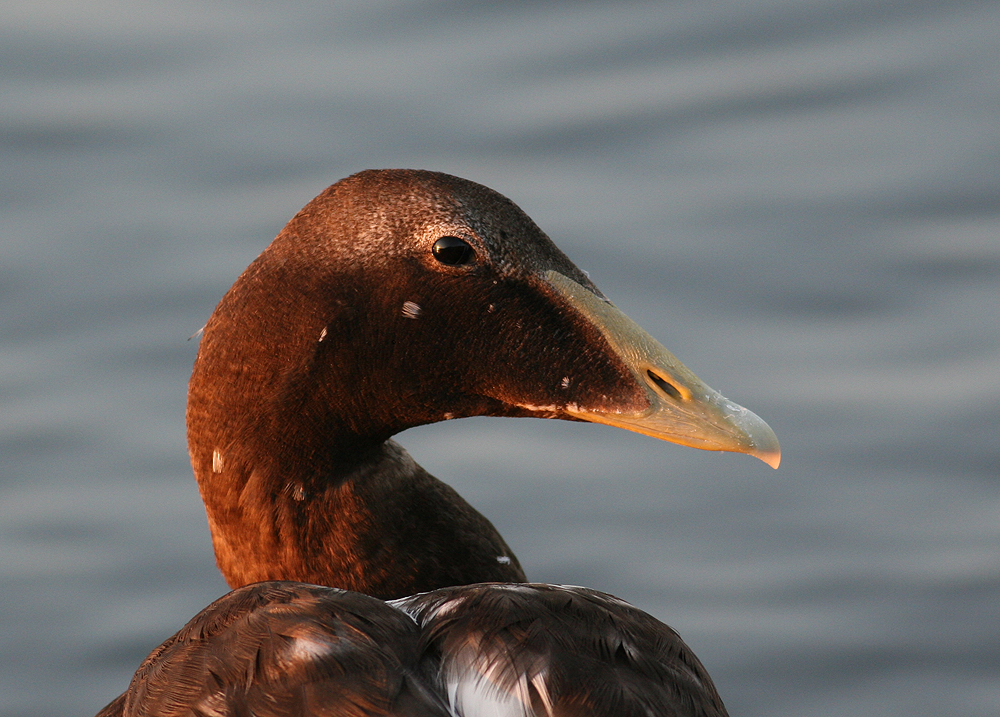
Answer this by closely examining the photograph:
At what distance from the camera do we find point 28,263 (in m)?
6.45

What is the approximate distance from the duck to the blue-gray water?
1364 millimetres

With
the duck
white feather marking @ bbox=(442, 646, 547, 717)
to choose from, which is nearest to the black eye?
the duck

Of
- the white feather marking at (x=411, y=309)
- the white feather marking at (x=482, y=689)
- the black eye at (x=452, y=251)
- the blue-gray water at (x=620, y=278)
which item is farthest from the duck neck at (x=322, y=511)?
the blue-gray water at (x=620, y=278)

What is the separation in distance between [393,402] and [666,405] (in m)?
0.61

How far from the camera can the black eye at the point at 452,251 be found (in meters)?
3.86

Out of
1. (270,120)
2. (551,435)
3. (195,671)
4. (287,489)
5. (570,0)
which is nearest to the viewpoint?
(195,671)

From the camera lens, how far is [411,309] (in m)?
3.91

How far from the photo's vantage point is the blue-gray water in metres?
5.40

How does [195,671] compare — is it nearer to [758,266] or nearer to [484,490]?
[484,490]

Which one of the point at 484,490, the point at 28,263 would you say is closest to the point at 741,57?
the point at 484,490

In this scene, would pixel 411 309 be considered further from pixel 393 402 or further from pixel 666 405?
pixel 666 405

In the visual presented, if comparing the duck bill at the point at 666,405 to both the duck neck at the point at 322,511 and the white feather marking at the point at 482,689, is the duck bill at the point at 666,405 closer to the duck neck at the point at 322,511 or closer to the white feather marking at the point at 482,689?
the duck neck at the point at 322,511

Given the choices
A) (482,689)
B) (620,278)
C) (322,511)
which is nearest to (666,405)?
(322,511)

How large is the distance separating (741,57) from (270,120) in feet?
6.14
